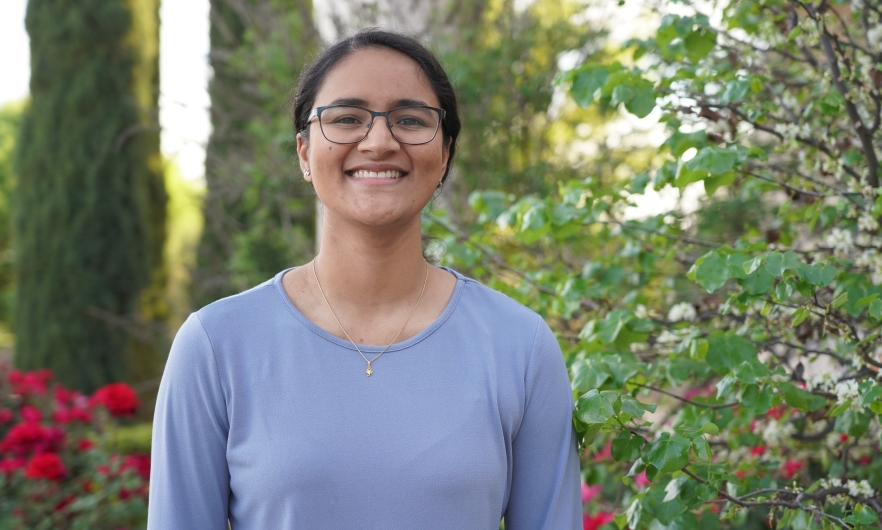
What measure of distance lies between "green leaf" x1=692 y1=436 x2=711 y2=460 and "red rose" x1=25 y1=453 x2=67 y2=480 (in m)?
2.93

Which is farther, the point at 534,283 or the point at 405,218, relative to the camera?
the point at 534,283

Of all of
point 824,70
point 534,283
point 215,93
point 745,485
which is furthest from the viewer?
point 215,93

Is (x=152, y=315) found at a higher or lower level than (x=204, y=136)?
lower

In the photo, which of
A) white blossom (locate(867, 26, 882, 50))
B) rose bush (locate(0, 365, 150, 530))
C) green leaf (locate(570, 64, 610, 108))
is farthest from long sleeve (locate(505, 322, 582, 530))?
rose bush (locate(0, 365, 150, 530))

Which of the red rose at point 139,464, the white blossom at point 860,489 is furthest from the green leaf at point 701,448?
the red rose at point 139,464

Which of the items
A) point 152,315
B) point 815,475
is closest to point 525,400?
point 815,475

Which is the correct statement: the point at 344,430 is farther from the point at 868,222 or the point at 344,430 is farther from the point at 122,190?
the point at 122,190

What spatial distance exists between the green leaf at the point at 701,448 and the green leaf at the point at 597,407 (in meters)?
0.18

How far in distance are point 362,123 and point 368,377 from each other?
0.47 m

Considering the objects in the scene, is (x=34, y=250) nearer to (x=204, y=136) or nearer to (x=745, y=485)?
(x=204, y=136)

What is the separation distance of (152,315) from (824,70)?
7.47 meters

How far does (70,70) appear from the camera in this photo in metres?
8.08

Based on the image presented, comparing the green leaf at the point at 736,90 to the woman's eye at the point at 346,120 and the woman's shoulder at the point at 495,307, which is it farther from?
the woman's eye at the point at 346,120

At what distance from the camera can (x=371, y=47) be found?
1.59m
